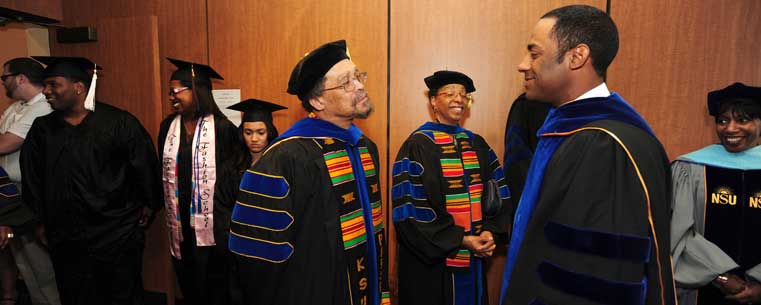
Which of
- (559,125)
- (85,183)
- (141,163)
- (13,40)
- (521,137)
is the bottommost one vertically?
(85,183)

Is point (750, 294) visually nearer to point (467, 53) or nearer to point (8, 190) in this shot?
point (467, 53)

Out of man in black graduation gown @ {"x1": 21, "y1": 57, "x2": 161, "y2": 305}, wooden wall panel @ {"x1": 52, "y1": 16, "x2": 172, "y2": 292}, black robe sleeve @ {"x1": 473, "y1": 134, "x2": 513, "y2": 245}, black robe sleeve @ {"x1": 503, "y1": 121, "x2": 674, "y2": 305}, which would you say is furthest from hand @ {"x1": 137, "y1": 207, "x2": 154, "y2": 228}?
black robe sleeve @ {"x1": 503, "y1": 121, "x2": 674, "y2": 305}

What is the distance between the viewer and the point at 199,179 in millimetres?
2701

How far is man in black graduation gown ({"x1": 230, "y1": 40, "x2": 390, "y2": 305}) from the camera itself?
59.1 inches

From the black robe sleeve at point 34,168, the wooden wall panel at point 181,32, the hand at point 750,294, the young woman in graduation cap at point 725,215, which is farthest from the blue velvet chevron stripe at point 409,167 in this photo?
the black robe sleeve at point 34,168

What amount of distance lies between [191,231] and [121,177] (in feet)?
2.13

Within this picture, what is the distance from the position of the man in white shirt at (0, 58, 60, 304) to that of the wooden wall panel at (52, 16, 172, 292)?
50 centimetres

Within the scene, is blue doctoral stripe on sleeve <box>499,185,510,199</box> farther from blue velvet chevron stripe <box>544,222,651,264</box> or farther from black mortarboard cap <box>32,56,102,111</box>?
black mortarboard cap <box>32,56,102,111</box>

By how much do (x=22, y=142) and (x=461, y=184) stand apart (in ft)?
11.3

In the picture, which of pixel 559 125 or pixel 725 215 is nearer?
pixel 559 125

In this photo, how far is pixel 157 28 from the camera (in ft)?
11.1

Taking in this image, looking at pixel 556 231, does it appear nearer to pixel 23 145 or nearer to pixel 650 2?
pixel 650 2

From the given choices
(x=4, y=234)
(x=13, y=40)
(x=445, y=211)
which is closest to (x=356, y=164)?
(x=445, y=211)

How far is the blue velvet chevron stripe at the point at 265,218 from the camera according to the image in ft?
4.88
